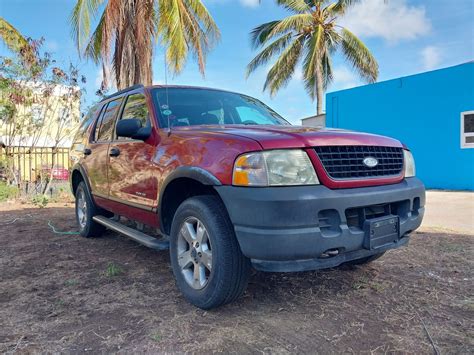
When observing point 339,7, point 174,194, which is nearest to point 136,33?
point 174,194

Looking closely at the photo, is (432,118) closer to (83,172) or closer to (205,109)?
→ (205,109)

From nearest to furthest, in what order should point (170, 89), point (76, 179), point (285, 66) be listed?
point (170, 89)
point (76, 179)
point (285, 66)

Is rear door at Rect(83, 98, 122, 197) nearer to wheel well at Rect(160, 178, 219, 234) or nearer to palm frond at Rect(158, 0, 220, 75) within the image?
wheel well at Rect(160, 178, 219, 234)

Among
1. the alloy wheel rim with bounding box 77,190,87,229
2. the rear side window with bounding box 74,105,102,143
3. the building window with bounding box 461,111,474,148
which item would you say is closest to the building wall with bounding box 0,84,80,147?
the rear side window with bounding box 74,105,102,143

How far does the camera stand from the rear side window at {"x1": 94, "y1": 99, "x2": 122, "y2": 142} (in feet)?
14.8

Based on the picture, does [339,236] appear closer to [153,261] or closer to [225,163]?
[225,163]

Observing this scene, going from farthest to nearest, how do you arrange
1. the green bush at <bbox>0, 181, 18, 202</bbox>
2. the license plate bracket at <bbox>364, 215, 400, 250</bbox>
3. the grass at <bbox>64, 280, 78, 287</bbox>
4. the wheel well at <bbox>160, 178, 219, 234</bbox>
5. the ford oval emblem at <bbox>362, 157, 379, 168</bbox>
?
the green bush at <bbox>0, 181, 18, 202</bbox> < the grass at <bbox>64, 280, 78, 287</bbox> < the wheel well at <bbox>160, 178, 219, 234</bbox> < the ford oval emblem at <bbox>362, 157, 379, 168</bbox> < the license plate bracket at <bbox>364, 215, 400, 250</bbox>

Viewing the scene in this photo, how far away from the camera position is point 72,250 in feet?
15.0

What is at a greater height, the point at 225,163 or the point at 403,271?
the point at 225,163

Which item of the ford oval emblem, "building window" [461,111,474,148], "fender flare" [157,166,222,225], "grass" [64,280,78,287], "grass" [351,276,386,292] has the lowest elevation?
"grass" [64,280,78,287]

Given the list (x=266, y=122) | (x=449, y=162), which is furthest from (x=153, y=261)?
(x=449, y=162)

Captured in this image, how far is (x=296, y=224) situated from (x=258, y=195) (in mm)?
291

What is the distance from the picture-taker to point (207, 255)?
2672 mm

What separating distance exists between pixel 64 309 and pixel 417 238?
433cm
